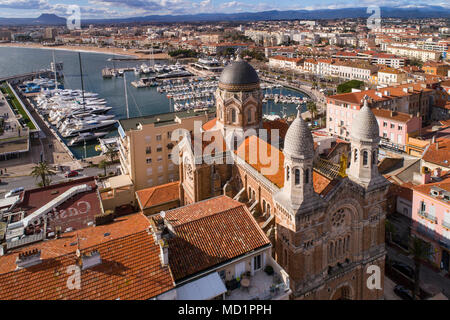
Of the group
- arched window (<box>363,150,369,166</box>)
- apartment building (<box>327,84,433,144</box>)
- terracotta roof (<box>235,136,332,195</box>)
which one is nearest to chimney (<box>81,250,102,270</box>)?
terracotta roof (<box>235,136,332,195</box>)

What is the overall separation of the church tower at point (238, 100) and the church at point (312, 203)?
13.2 ft

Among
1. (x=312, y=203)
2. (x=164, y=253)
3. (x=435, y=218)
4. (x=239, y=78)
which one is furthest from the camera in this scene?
(x=239, y=78)

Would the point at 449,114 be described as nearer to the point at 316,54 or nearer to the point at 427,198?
the point at 427,198

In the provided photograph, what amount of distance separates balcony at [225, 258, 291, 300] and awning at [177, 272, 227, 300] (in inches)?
59.5

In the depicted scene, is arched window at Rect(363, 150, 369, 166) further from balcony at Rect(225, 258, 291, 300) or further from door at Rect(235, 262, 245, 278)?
door at Rect(235, 262, 245, 278)

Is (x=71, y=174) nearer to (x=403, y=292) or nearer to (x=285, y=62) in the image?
(x=403, y=292)

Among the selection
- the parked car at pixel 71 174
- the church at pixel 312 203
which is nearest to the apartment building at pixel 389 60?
the parked car at pixel 71 174

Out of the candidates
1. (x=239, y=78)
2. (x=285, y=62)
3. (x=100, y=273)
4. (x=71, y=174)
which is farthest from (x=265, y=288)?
(x=285, y=62)

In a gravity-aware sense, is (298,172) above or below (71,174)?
above

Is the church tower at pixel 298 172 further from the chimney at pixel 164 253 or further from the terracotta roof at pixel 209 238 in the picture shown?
the chimney at pixel 164 253

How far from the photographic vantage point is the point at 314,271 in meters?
24.7

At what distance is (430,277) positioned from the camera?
30703 millimetres

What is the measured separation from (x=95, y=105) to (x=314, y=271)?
302ft

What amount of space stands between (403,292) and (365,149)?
12088mm
